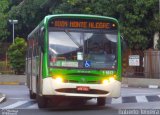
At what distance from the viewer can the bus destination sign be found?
18391 millimetres

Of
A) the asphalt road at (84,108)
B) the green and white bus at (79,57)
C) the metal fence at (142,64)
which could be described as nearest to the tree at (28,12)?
the metal fence at (142,64)

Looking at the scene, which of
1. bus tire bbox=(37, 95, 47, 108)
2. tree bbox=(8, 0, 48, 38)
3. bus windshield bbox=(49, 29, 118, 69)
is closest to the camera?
bus windshield bbox=(49, 29, 118, 69)

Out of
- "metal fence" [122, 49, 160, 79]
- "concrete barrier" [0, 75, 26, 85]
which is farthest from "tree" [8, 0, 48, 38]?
"metal fence" [122, 49, 160, 79]

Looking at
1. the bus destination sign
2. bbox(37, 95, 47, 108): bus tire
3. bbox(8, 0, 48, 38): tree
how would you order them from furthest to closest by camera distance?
bbox(8, 0, 48, 38): tree, bbox(37, 95, 47, 108): bus tire, the bus destination sign

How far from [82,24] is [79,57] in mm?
1148

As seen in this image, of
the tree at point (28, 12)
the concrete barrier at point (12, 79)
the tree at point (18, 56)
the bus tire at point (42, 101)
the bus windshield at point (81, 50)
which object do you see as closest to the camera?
the bus windshield at point (81, 50)

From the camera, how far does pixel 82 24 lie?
730 inches

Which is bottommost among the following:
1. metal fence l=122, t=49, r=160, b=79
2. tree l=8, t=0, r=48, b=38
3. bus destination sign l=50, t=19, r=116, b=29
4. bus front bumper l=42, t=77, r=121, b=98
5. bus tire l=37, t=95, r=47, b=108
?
bus tire l=37, t=95, r=47, b=108

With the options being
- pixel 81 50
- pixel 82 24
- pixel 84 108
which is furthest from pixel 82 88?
pixel 82 24

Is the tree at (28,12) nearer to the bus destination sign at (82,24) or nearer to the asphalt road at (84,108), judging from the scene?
the asphalt road at (84,108)

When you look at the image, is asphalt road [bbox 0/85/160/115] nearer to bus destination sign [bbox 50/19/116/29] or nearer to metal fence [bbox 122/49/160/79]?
bus destination sign [bbox 50/19/116/29]

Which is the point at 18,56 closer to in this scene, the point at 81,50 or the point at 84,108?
the point at 84,108

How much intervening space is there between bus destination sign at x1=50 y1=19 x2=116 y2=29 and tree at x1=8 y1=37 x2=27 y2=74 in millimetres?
23340

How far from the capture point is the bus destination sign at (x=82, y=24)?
18391 mm
